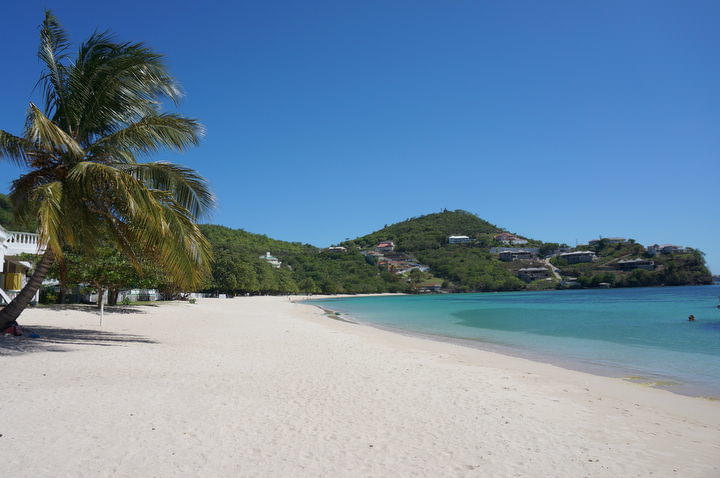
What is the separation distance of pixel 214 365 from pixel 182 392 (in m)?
2.17

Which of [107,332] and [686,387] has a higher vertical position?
[107,332]

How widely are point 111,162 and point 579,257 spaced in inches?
5027

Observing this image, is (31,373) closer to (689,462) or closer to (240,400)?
(240,400)

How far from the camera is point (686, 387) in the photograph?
9094 mm

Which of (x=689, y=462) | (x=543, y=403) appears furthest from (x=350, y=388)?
(x=689, y=462)

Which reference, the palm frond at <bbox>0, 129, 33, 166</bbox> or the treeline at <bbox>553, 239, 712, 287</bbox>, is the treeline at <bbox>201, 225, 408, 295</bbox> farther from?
the palm frond at <bbox>0, 129, 33, 166</bbox>

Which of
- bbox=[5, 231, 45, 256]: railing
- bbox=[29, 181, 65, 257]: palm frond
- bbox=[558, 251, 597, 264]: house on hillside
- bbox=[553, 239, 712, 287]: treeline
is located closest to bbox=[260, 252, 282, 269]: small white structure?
bbox=[5, 231, 45, 256]: railing

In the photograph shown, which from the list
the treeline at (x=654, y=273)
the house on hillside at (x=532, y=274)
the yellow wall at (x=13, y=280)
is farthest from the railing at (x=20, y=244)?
the house on hillside at (x=532, y=274)

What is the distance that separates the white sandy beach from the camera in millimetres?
3766

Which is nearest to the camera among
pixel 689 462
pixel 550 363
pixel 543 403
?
pixel 689 462

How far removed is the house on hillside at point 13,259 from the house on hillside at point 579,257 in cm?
12307

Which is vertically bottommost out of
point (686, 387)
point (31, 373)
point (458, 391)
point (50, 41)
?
point (686, 387)

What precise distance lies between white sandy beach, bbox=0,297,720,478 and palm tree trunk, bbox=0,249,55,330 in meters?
0.75

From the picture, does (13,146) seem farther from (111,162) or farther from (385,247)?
(385,247)
